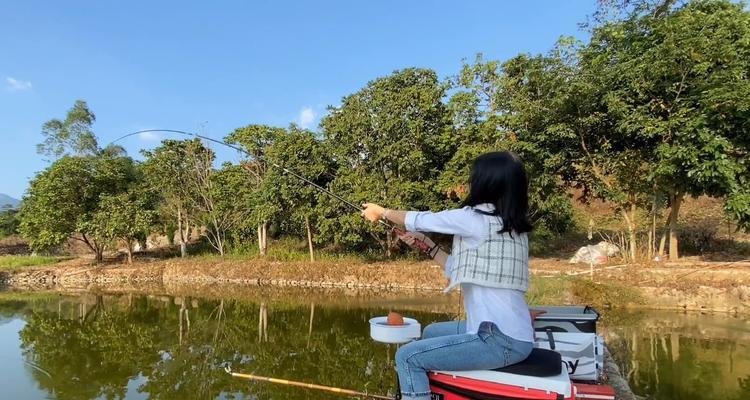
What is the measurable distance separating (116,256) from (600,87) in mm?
19807

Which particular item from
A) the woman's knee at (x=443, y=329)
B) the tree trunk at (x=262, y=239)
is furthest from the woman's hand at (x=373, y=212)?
the tree trunk at (x=262, y=239)

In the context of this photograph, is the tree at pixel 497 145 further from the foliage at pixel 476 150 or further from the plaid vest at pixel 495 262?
the plaid vest at pixel 495 262

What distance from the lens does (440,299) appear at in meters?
12.0

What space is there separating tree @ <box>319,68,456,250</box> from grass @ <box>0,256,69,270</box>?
1263cm

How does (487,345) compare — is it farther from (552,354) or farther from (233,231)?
(233,231)

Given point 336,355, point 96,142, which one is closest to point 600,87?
point 336,355

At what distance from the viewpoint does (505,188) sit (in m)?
2.06

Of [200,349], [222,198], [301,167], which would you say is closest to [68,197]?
[222,198]

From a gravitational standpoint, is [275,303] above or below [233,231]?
below

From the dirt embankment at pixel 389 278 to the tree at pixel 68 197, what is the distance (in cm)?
143

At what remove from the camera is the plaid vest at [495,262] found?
2.04m

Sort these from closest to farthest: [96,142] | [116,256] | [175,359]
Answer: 1. [175,359]
2. [116,256]
3. [96,142]

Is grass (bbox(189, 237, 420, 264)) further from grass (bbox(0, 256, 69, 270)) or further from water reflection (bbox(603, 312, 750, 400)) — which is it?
water reflection (bbox(603, 312, 750, 400))

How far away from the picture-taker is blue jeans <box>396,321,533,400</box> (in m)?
2.05
